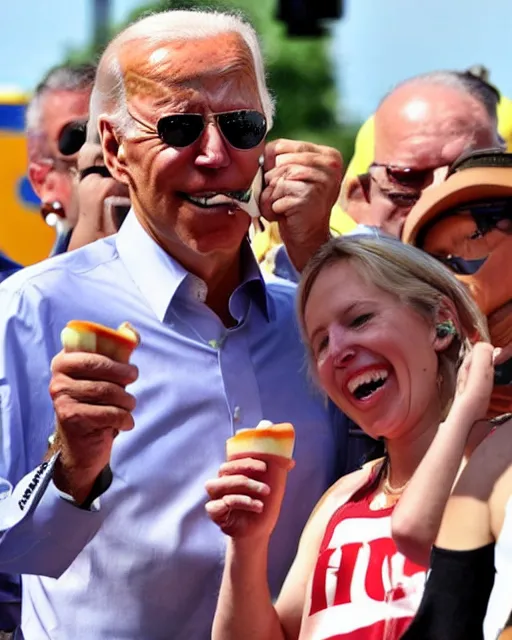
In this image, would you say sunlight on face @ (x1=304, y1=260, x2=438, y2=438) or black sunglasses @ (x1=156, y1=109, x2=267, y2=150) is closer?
sunlight on face @ (x1=304, y1=260, x2=438, y2=438)

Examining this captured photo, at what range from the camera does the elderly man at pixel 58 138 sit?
5195 millimetres

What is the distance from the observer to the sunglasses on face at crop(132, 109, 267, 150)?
365 centimetres

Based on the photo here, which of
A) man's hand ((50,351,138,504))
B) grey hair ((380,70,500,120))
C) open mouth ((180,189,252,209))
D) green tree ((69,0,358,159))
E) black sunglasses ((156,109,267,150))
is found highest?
green tree ((69,0,358,159))

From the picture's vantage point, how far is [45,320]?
3.61 m

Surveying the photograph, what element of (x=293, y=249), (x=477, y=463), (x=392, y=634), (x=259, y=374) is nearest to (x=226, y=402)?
(x=259, y=374)

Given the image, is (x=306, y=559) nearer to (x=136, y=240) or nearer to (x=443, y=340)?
(x=443, y=340)

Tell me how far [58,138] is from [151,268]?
5.50 ft

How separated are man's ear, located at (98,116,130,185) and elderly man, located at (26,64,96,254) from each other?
1132 mm

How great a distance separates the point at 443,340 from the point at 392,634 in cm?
62

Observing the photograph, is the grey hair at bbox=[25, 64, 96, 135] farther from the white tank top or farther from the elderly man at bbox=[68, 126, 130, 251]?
the white tank top

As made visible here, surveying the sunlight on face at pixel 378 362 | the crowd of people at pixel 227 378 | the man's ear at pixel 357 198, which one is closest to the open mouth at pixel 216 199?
the crowd of people at pixel 227 378

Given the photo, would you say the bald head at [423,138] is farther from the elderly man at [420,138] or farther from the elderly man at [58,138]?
the elderly man at [58,138]

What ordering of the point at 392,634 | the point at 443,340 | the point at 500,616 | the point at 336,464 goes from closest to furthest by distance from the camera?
the point at 500,616
the point at 392,634
the point at 443,340
the point at 336,464

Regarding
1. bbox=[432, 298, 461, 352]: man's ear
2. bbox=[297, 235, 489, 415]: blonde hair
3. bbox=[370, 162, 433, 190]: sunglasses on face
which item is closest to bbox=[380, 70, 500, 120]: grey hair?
bbox=[370, 162, 433, 190]: sunglasses on face
